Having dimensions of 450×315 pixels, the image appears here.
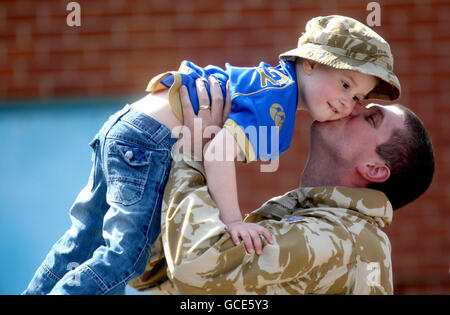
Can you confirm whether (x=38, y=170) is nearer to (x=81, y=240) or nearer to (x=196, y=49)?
(x=196, y=49)

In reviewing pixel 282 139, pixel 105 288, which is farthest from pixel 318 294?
pixel 105 288

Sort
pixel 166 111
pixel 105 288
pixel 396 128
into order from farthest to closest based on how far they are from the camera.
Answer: pixel 396 128, pixel 166 111, pixel 105 288

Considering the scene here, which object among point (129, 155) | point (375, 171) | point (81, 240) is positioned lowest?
point (81, 240)

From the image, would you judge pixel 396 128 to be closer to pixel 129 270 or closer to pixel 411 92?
pixel 129 270

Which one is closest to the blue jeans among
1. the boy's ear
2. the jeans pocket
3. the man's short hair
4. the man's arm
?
the jeans pocket

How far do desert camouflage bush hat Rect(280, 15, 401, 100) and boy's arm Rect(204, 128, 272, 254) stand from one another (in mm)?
615

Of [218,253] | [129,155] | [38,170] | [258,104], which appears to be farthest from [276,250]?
[38,170]

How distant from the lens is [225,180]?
316 cm

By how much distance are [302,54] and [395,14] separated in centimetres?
342

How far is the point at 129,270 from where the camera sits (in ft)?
10.1

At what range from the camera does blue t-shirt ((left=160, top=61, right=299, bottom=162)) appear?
321cm

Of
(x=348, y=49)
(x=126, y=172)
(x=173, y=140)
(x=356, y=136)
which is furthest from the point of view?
(x=356, y=136)

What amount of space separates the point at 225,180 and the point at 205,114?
0.34 m

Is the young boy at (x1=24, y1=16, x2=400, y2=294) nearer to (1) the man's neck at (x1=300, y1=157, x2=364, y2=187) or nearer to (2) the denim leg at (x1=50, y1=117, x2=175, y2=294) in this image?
(2) the denim leg at (x1=50, y1=117, x2=175, y2=294)
